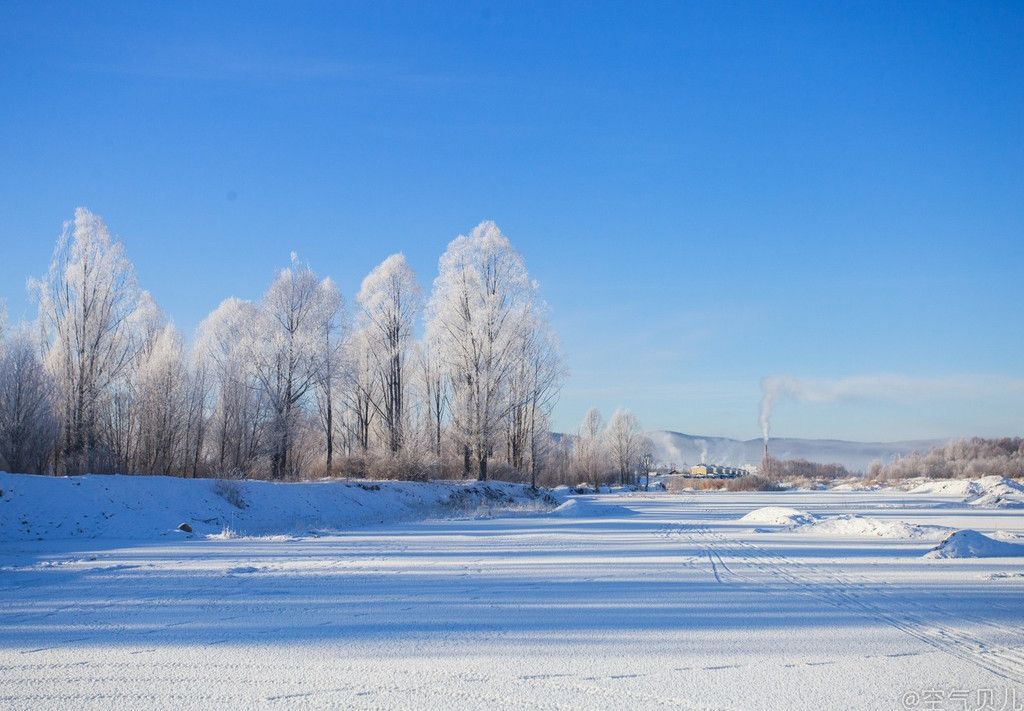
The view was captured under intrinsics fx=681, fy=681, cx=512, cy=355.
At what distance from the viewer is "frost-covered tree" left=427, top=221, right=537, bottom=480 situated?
30.8 m

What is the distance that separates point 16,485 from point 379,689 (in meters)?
13.3

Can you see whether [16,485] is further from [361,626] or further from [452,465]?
[452,465]

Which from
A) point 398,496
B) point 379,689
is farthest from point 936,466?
point 379,689

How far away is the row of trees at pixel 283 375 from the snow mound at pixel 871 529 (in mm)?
15885

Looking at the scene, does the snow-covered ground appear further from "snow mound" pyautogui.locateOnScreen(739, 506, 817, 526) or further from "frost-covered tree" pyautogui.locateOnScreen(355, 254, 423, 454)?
"frost-covered tree" pyautogui.locateOnScreen(355, 254, 423, 454)

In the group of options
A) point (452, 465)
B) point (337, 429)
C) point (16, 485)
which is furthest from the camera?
point (337, 429)

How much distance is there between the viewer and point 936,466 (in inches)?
2867

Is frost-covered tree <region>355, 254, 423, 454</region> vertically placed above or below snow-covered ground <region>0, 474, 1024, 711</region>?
above

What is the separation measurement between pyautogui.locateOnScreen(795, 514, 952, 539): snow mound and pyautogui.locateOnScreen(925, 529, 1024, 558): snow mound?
2.88 meters

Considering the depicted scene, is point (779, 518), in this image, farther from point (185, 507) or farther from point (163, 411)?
point (163, 411)

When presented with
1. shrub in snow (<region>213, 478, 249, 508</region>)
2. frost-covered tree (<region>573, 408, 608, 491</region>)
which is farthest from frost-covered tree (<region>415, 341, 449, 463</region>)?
frost-covered tree (<region>573, 408, 608, 491</region>)

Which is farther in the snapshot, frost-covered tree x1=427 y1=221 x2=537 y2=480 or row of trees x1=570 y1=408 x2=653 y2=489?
row of trees x1=570 y1=408 x2=653 y2=489

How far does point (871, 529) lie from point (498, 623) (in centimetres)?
1359

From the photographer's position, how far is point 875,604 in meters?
7.11
